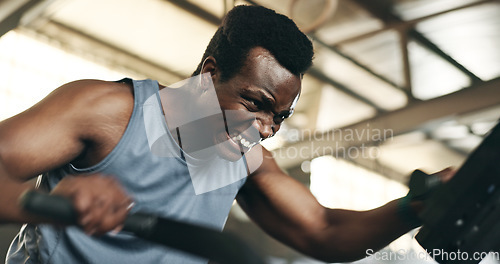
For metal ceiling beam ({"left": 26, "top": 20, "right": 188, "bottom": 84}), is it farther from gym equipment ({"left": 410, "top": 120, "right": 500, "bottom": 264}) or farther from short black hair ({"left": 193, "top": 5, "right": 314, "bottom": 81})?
gym equipment ({"left": 410, "top": 120, "right": 500, "bottom": 264})

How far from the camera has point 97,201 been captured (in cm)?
67

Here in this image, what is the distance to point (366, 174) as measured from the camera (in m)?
5.95

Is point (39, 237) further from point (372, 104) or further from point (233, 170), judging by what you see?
point (372, 104)

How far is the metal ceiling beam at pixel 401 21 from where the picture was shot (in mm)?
3715

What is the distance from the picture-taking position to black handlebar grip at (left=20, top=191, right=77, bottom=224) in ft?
1.86

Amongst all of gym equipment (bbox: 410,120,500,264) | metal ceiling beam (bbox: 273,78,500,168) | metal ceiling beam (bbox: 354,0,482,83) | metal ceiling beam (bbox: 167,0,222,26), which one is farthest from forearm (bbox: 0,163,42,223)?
metal ceiling beam (bbox: 273,78,500,168)

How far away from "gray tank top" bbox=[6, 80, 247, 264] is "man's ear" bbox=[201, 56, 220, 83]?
0.51 ft

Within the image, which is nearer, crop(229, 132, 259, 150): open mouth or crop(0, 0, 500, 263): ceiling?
crop(229, 132, 259, 150): open mouth

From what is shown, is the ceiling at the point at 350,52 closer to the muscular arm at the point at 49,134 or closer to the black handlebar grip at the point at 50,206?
the muscular arm at the point at 49,134

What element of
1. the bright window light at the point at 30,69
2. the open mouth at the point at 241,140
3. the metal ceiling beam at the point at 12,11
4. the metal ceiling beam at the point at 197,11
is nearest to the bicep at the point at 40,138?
the open mouth at the point at 241,140

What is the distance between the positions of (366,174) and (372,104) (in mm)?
1454

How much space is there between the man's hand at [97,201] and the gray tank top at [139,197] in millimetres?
354

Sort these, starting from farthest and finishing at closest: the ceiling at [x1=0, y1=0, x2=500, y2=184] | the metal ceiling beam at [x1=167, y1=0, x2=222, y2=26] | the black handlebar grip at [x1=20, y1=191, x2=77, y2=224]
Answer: the metal ceiling beam at [x1=167, y1=0, x2=222, y2=26], the ceiling at [x1=0, y1=0, x2=500, y2=184], the black handlebar grip at [x1=20, y1=191, x2=77, y2=224]

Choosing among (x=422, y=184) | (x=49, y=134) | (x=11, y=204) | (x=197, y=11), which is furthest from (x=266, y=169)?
(x=197, y=11)
